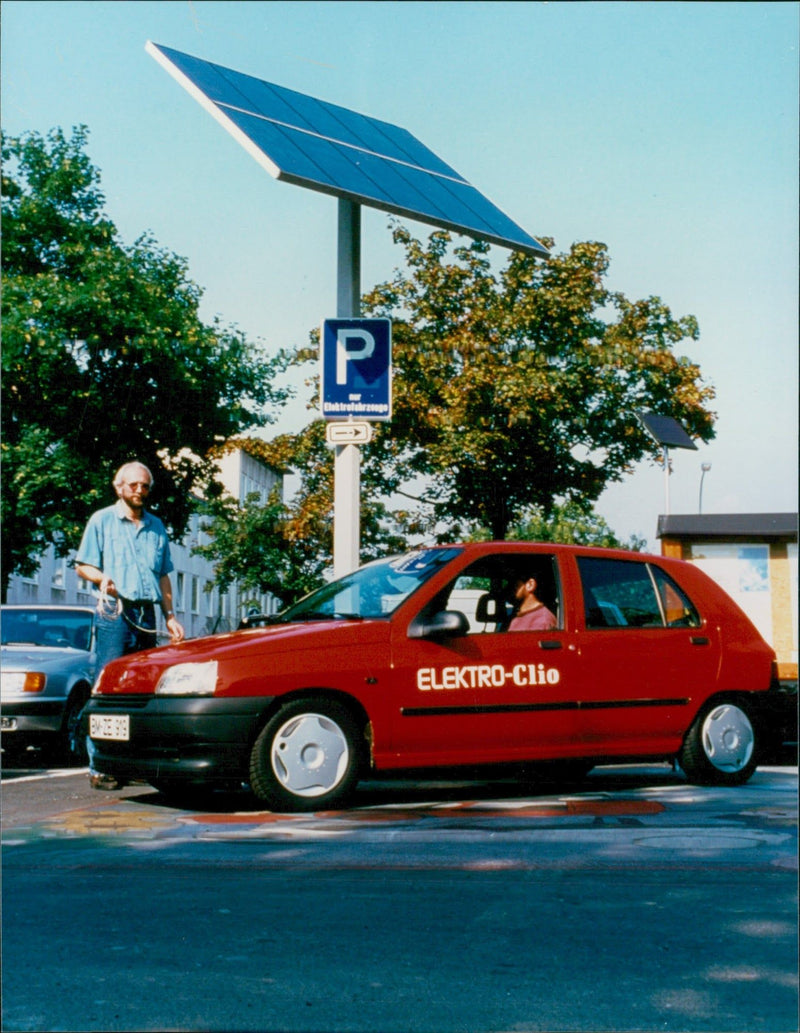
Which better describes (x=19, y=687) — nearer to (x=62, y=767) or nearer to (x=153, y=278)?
(x=62, y=767)

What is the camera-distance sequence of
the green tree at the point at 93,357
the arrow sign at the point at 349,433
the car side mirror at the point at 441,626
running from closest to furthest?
the car side mirror at the point at 441,626 → the green tree at the point at 93,357 → the arrow sign at the point at 349,433

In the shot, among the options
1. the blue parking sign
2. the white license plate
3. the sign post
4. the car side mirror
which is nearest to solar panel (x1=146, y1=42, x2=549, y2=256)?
the sign post

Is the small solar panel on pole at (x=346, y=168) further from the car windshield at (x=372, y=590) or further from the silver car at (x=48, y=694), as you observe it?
the silver car at (x=48, y=694)

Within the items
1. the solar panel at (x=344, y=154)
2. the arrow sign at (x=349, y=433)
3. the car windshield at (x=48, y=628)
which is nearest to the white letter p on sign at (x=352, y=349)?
the arrow sign at (x=349, y=433)

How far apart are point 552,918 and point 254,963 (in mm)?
471

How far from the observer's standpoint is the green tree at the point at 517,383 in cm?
231

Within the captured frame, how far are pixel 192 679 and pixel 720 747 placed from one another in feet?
3.33

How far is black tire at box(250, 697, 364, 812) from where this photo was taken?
6.88ft

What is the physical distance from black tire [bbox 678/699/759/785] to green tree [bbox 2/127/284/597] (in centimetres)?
96

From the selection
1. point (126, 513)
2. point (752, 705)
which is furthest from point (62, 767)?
point (752, 705)

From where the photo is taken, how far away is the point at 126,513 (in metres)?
2.25

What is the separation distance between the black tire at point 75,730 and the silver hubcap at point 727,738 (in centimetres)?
107

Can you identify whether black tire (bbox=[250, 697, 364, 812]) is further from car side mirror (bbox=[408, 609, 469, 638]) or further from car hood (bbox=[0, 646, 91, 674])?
car hood (bbox=[0, 646, 91, 674])

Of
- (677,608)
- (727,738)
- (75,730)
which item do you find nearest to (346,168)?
(677,608)
